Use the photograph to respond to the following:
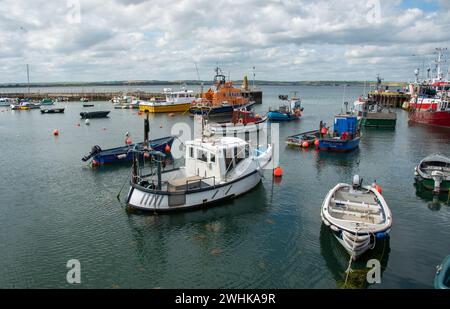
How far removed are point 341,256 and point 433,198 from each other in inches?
442

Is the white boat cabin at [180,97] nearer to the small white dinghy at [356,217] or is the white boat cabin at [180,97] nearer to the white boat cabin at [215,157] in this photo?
the white boat cabin at [215,157]

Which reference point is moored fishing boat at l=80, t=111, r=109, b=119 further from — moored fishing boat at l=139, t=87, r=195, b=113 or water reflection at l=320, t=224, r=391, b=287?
water reflection at l=320, t=224, r=391, b=287

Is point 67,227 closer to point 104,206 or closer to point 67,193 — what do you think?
point 104,206

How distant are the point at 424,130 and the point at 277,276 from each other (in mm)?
47167

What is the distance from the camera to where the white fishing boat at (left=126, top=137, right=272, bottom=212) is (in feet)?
65.7

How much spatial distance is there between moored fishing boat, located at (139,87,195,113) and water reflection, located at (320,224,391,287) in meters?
65.0

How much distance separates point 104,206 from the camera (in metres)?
21.8

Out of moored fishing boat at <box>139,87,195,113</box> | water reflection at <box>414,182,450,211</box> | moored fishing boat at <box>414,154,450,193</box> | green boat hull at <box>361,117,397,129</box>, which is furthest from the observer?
moored fishing boat at <box>139,87,195,113</box>

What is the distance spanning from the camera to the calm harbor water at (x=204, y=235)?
14492 mm

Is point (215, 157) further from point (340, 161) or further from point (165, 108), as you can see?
point (165, 108)

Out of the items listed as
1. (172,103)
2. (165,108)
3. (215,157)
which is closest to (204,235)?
(215,157)

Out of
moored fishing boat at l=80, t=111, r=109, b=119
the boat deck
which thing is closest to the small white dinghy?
the boat deck

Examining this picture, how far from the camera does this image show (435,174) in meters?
23.9
